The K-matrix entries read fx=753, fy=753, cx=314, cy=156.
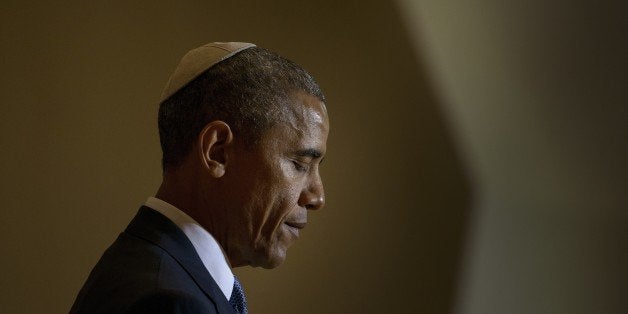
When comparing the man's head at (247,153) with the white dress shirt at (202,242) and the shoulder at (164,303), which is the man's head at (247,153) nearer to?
the white dress shirt at (202,242)

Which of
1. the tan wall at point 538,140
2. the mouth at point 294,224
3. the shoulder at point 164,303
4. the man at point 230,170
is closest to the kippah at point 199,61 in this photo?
the man at point 230,170

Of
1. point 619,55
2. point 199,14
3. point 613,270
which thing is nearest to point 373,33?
point 199,14

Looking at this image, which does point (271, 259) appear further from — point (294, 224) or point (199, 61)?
point (199, 61)

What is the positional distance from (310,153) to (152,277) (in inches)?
11.5

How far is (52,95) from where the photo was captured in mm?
1885

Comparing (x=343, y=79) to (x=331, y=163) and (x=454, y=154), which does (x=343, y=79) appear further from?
(x=454, y=154)

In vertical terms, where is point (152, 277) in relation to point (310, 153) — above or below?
below

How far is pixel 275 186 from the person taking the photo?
3.15 feet

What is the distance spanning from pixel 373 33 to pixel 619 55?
2.03 feet

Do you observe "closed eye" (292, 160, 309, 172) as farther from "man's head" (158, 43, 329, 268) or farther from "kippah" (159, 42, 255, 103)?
"kippah" (159, 42, 255, 103)

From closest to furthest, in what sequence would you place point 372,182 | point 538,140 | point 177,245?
point 177,245, point 538,140, point 372,182

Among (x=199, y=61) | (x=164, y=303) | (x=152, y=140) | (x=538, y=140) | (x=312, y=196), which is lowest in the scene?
(x=164, y=303)

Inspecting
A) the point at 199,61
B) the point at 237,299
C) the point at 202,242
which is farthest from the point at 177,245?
the point at 199,61

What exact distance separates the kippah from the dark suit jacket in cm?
18
